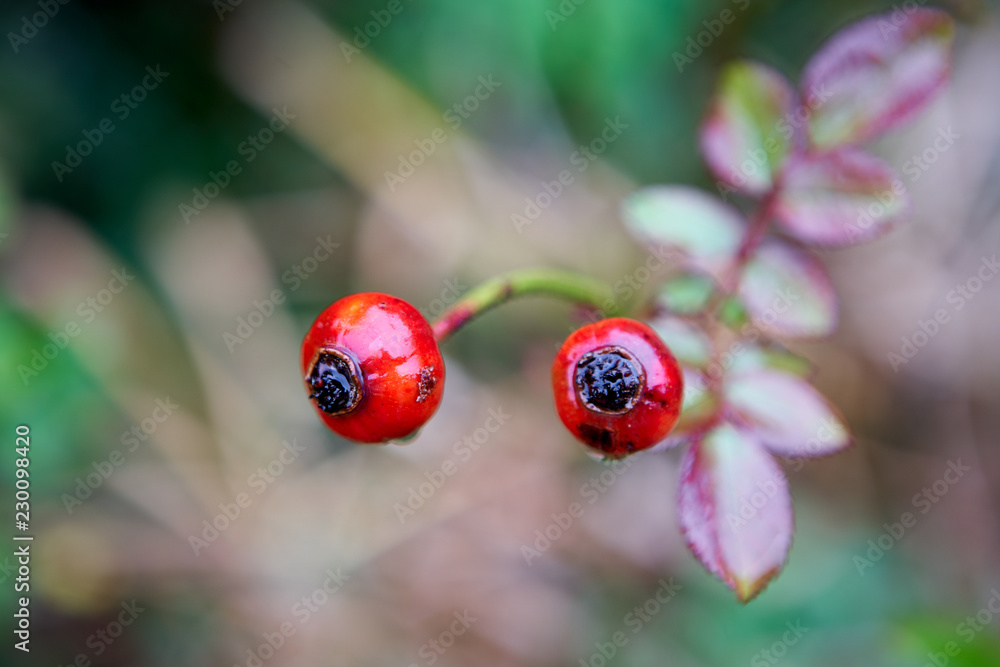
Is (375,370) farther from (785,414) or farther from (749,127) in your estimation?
(749,127)

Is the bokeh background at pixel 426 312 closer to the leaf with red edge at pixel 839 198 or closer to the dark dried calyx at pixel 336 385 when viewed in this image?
the leaf with red edge at pixel 839 198

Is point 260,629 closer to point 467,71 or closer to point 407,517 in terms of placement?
point 407,517

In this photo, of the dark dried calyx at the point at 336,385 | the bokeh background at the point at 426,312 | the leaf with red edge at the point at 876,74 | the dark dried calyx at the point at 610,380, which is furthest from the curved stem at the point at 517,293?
the bokeh background at the point at 426,312

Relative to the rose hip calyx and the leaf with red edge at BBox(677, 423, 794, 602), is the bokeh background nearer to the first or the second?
the leaf with red edge at BBox(677, 423, 794, 602)

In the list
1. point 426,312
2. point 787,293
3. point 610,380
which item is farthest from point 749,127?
point 426,312

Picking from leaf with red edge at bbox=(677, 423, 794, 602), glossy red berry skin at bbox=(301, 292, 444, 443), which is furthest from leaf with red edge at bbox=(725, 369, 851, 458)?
glossy red berry skin at bbox=(301, 292, 444, 443)

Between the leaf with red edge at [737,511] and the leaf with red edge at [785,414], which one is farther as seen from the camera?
the leaf with red edge at [785,414]

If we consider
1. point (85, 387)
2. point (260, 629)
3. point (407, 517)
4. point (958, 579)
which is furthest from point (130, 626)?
point (958, 579)
